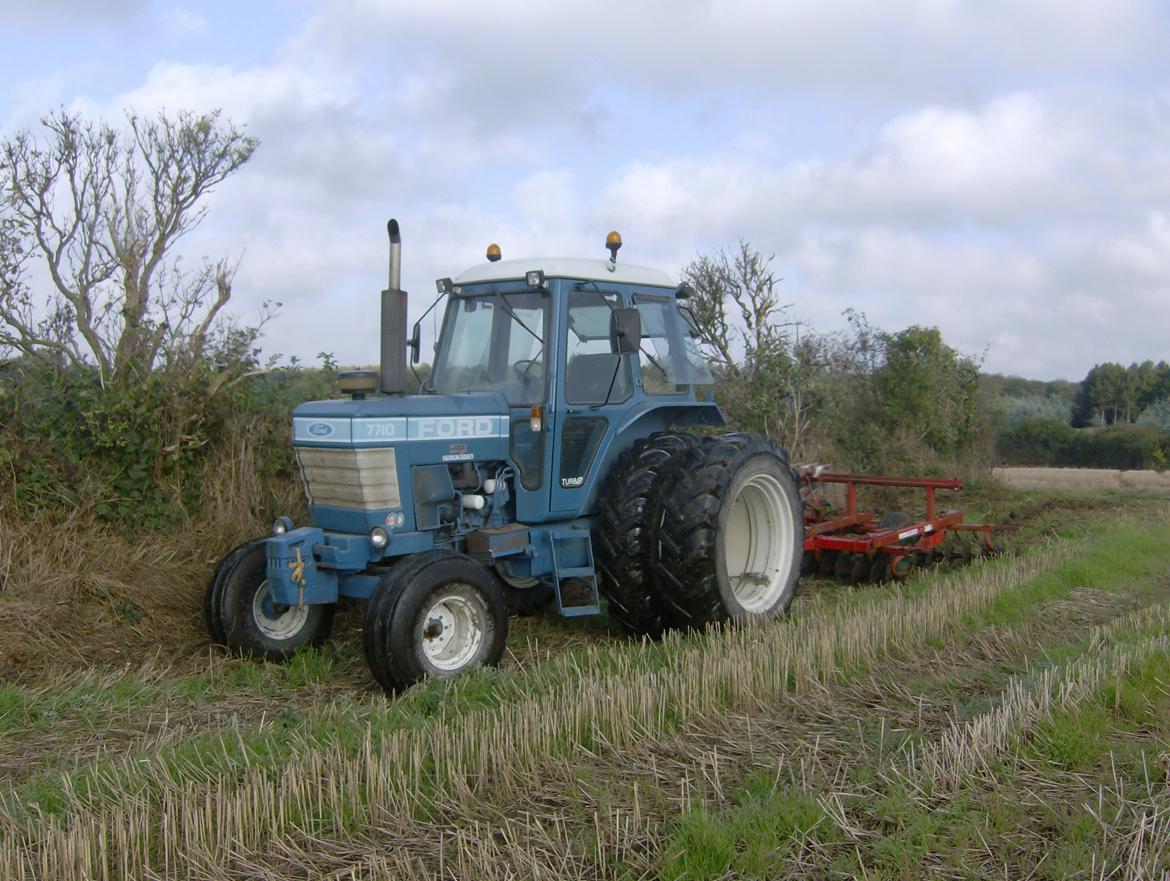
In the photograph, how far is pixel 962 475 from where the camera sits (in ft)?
53.6

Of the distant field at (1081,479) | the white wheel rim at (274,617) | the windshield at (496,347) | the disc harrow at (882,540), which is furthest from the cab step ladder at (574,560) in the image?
the distant field at (1081,479)

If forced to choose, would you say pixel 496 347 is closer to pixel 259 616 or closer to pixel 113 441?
pixel 259 616

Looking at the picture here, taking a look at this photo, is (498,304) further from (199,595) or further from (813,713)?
(813,713)

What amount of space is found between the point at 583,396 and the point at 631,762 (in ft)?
10.1

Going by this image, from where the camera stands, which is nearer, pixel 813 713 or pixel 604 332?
pixel 813 713

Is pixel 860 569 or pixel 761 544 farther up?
pixel 761 544

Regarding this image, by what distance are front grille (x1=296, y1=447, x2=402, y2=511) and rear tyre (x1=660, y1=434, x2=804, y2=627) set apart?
68.0 inches

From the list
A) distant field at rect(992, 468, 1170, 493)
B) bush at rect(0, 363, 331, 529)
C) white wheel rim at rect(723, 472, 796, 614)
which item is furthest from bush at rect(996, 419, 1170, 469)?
bush at rect(0, 363, 331, 529)

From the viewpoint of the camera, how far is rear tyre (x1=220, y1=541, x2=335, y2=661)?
21.2 ft

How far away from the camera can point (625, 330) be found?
6652 millimetres

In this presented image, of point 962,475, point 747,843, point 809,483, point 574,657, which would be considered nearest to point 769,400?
point 962,475

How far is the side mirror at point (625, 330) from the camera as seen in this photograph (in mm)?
6664

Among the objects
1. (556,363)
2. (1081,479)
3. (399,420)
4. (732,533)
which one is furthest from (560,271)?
(1081,479)

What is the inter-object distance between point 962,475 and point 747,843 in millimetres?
13881
